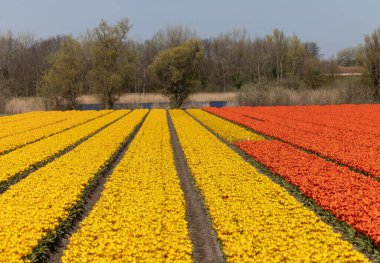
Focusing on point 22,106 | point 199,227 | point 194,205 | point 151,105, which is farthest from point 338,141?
point 151,105

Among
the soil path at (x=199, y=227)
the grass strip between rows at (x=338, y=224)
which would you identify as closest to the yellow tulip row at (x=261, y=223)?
the soil path at (x=199, y=227)

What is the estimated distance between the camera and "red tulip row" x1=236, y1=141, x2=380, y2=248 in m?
8.62

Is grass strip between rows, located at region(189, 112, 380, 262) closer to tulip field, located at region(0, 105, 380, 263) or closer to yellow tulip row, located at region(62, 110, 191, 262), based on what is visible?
tulip field, located at region(0, 105, 380, 263)

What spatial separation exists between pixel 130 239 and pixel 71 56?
200 ft

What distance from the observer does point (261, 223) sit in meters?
8.49

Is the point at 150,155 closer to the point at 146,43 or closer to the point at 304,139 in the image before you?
the point at 304,139

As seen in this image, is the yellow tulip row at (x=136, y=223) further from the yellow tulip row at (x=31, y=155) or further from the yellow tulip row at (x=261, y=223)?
the yellow tulip row at (x=31, y=155)

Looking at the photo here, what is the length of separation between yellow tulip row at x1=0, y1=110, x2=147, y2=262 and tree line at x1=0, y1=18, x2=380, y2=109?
1702 inches

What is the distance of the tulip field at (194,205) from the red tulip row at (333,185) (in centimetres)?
3

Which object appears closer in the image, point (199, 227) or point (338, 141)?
point (199, 227)

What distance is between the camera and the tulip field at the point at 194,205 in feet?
23.9

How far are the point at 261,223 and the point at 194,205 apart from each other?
2.49m

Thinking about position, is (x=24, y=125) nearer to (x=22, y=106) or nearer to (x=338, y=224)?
(x=338, y=224)

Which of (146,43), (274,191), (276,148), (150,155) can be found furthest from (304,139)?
(146,43)
